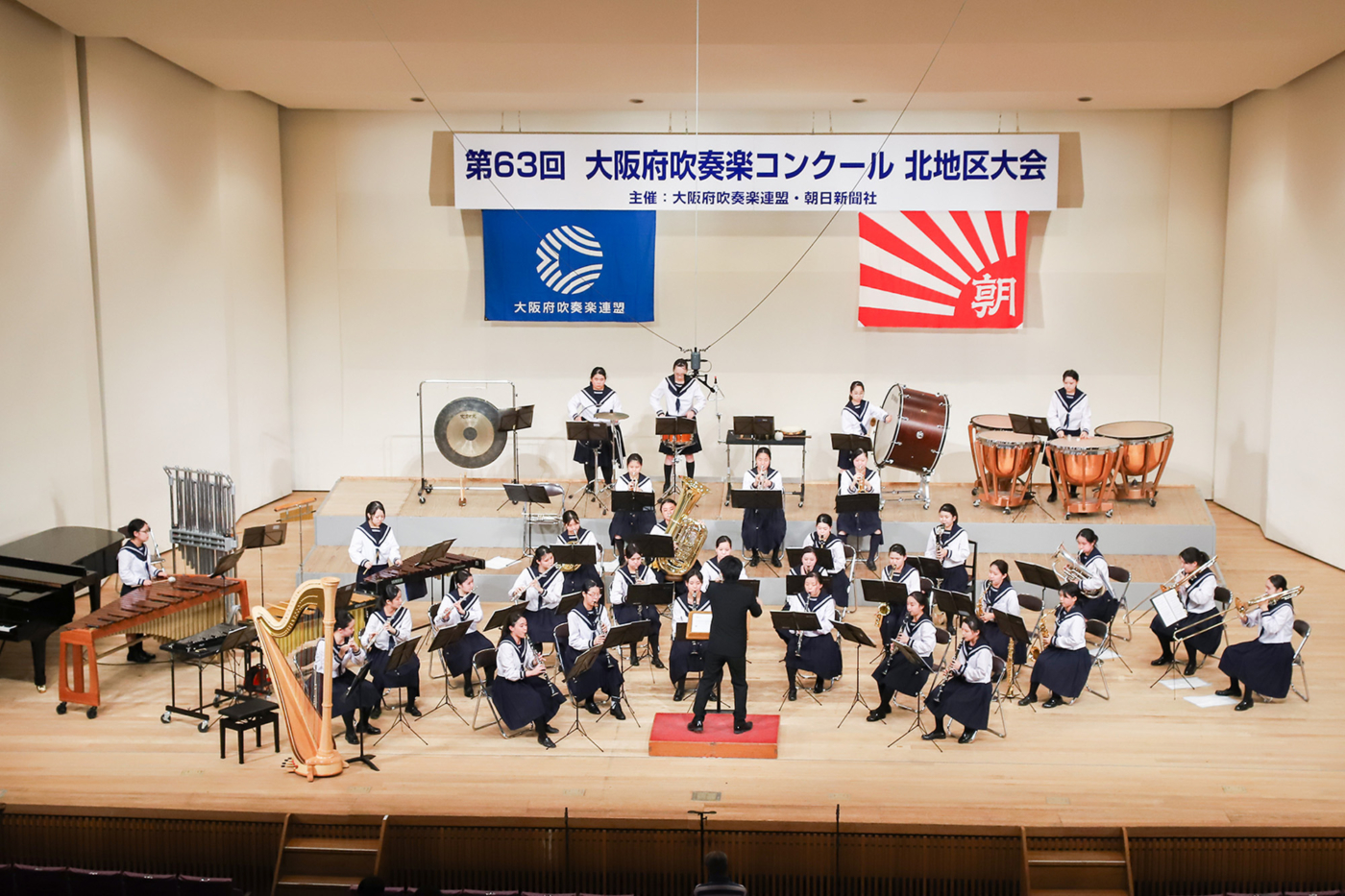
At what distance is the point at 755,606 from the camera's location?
8.16 meters

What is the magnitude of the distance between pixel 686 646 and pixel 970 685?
2.14m

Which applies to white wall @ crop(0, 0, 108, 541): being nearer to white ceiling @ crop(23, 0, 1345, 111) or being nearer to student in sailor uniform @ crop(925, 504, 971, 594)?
white ceiling @ crop(23, 0, 1345, 111)

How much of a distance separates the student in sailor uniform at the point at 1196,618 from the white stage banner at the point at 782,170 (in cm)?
537

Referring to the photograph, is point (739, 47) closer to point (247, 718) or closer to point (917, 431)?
point (917, 431)

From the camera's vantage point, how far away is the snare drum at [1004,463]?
39.1ft

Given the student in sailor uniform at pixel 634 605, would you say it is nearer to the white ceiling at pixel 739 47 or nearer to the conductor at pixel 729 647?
the conductor at pixel 729 647

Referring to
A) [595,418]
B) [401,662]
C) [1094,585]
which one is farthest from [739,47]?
[401,662]

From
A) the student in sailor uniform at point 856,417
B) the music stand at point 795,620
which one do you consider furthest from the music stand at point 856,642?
the student in sailor uniform at point 856,417

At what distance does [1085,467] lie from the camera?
11.6 m

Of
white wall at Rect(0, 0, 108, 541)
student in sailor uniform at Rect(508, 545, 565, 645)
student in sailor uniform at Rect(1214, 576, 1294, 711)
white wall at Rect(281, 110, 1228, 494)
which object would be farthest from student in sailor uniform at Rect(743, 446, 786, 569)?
white wall at Rect(0, 0, 108, 541)

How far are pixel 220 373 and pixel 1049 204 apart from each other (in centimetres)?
948

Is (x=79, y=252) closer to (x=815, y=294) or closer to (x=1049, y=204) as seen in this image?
(x=815, y=294)

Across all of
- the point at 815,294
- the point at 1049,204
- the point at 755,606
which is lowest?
the point at 755,606

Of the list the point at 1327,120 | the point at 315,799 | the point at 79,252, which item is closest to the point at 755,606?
the point at 315,799
